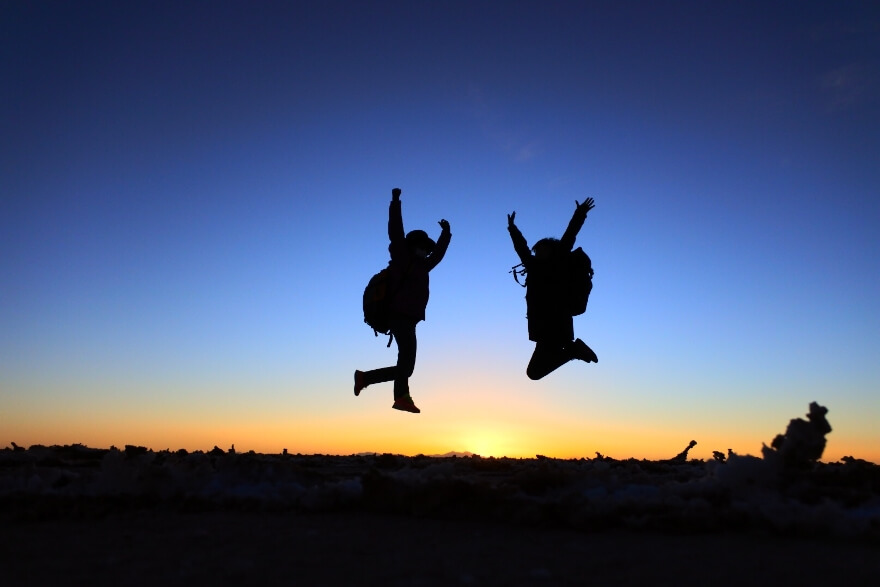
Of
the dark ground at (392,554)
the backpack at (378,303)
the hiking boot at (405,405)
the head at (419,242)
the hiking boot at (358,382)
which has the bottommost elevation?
the dark ground at (392,554)

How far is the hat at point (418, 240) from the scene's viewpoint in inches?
351

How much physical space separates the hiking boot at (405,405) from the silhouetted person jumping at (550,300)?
174cm

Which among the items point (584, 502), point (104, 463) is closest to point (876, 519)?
point (584, 502)

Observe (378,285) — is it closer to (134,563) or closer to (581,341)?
(581,341)

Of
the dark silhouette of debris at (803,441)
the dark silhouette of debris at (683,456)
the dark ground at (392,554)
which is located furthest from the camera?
the dark silhouette of debris at (683,456)

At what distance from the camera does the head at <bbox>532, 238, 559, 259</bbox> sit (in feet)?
30.2

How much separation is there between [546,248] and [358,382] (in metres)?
3.11

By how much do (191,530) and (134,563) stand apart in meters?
0.50

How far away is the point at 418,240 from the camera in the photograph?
351 inches

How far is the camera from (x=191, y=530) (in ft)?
9.66

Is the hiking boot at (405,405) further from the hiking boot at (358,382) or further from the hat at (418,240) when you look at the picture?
the hat at (418,240)

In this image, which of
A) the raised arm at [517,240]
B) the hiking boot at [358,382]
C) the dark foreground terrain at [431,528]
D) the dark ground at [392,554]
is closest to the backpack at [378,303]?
the hiking boot at [358,382]

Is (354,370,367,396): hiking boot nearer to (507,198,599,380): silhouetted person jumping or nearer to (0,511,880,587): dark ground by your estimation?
(507,198,599,380): silhouetted person jumping

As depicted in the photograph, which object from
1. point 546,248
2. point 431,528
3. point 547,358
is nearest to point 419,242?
point 546,248
